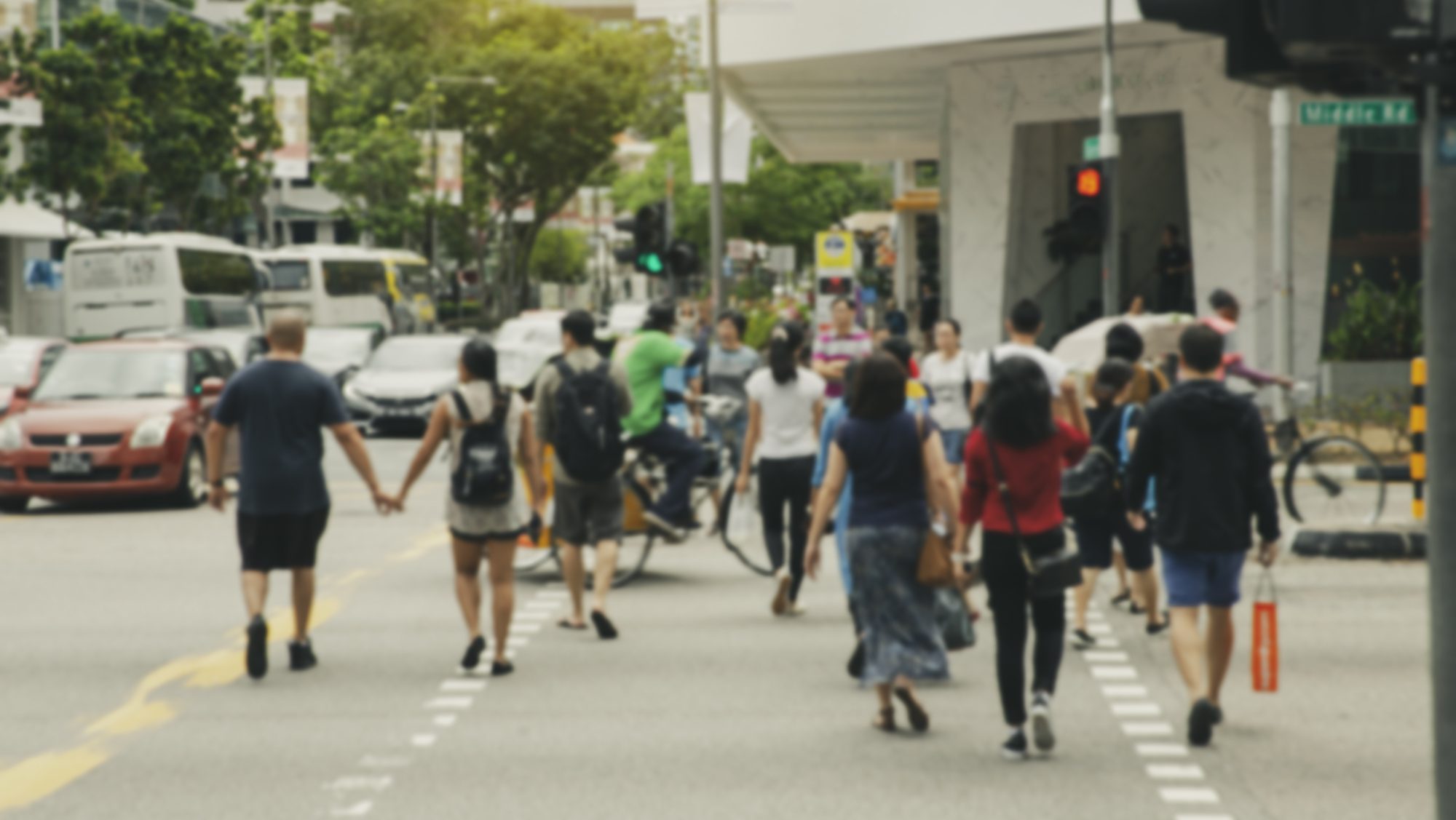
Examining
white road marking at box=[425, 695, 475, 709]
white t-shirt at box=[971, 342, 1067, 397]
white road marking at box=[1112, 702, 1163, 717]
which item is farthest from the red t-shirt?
white t-shirt at box=[971, 342, 1067, 397]

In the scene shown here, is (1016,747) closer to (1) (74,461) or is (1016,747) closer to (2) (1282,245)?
(1) (74,461)

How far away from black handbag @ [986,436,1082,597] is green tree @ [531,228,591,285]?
96.4 m

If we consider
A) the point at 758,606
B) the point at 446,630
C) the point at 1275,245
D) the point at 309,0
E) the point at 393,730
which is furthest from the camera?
the point at 309,0

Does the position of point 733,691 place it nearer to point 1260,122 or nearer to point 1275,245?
point 1275,245

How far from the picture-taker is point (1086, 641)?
35.0ft

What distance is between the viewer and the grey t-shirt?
11172 mm

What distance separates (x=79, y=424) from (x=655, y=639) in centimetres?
926

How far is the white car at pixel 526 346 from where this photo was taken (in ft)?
109

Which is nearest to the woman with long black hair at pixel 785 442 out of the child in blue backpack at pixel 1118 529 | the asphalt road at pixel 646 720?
the asphalt road at pixel 646 720

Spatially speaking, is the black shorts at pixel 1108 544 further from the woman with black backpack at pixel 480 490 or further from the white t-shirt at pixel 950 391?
the white t-shirt at pixel 950 391

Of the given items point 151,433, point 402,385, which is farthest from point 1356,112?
point 402,385

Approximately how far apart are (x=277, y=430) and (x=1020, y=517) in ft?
12.3

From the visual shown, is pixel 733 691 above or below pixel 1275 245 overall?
below

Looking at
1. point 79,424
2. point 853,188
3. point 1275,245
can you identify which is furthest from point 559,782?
point 853,188
